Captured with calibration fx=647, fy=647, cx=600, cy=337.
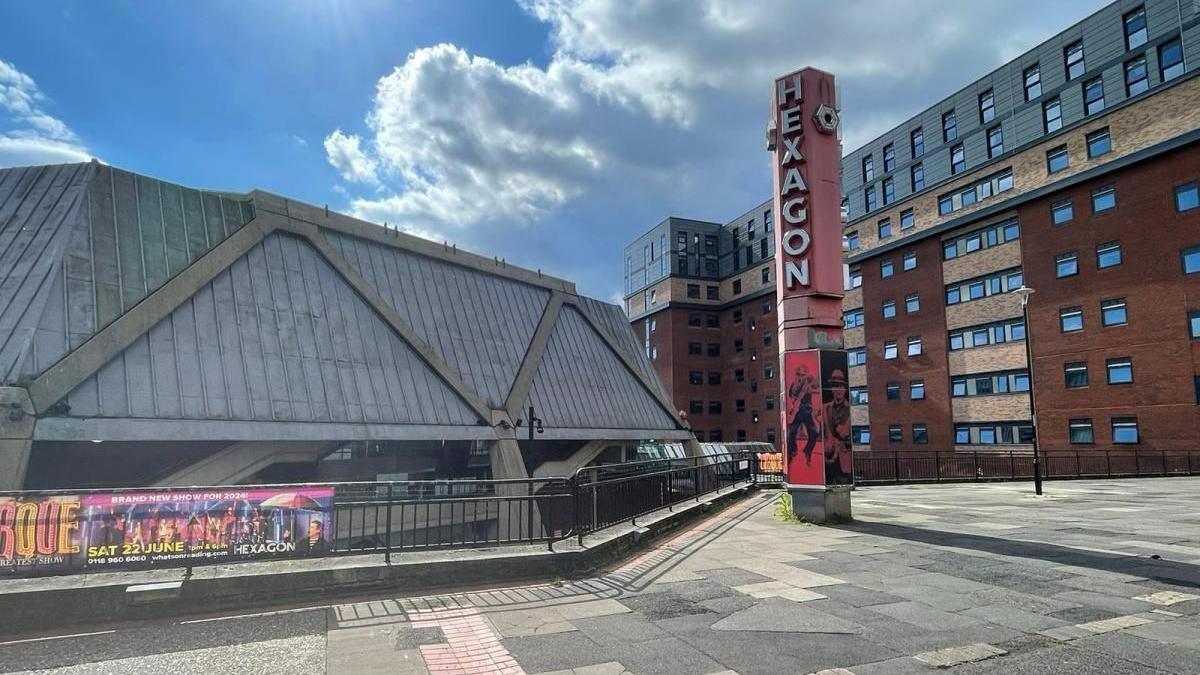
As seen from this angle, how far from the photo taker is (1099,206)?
36.9 meters

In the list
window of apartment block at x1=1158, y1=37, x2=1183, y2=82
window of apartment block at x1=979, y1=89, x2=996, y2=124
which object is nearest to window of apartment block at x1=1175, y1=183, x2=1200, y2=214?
window of apartment block at x1=1158, y1=37, x2=1183, y2=82

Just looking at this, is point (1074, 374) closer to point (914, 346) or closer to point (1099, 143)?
point (914, 346)

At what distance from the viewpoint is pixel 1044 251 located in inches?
1559

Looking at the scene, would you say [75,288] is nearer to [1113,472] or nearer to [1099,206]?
[1113,472]

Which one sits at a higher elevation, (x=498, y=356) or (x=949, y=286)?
(x=949, y=286)

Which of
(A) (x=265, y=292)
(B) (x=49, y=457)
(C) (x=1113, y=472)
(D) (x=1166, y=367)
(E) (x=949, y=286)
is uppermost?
(E) (x=949, y=286)

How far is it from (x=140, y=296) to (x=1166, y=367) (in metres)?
44.7

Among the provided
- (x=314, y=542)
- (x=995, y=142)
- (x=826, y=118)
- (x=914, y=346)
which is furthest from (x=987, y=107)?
(x=314, y=542)

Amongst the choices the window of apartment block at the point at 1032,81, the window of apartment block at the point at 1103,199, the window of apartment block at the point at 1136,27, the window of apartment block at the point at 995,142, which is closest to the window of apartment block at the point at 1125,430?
the window of apartment block at the point at 1103,199

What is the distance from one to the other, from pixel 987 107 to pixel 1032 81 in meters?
3.46

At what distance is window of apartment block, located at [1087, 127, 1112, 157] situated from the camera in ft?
120

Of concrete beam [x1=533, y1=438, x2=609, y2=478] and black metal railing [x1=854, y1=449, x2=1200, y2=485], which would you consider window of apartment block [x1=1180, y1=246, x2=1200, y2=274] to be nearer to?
black metal railing [x1=854, y1=449, x2=1200, y2=485]

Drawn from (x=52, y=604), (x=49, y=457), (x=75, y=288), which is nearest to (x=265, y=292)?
(x=75, y=288)

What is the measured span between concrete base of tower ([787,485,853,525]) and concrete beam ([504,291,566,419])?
1723 cm
